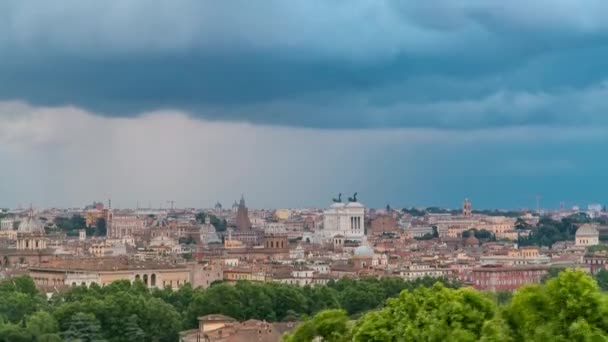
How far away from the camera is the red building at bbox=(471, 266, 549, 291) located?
235 feet

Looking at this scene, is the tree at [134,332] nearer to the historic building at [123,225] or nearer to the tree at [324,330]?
the tree at [324,330]

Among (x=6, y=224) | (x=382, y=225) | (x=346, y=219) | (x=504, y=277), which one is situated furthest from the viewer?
(x=6, y=224)

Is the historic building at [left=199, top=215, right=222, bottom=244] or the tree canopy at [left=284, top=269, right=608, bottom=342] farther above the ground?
the historic building at [left=199, top=215, right=222, bottom=244]

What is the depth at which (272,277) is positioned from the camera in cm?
7138

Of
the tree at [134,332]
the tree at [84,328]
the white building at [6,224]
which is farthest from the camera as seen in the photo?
the white building at [6,224]

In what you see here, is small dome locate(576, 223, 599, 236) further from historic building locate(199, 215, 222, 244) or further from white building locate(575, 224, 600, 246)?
historic building locate(199, 215, 222, 244)

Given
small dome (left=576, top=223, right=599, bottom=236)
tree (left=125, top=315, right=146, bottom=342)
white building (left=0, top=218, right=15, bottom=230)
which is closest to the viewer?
tree (left=125, top=315, right=146, bottom=342)

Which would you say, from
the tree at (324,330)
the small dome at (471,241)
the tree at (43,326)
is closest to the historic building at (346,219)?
the small dome at (471,241)

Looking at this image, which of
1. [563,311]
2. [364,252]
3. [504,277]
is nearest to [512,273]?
[504,277]

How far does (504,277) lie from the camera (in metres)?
73.2

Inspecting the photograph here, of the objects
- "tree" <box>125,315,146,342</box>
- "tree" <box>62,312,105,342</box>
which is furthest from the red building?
"tree" <box>62,312,105,342</box>

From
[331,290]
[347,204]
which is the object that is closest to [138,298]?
[331,290]

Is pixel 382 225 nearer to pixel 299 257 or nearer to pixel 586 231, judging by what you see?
pixel 586 231

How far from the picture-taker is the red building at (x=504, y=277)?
7156 cm
